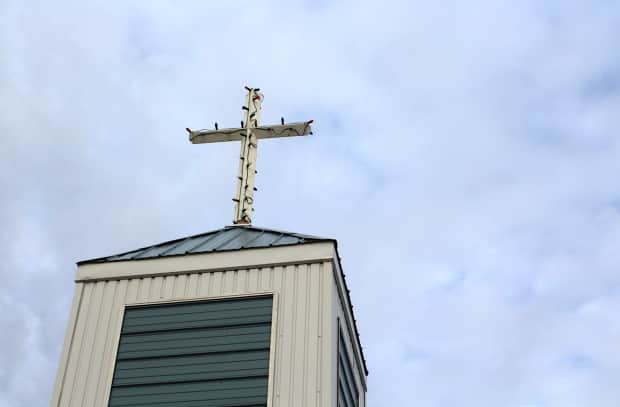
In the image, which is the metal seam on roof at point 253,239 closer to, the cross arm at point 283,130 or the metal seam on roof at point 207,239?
the metal seam on roof at point 207,239

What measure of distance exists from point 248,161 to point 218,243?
3310 mm

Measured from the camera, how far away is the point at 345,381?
62.3ft

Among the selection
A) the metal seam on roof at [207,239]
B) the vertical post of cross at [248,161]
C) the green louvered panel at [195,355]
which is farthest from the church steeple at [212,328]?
the vertical post of cross at [248,161]

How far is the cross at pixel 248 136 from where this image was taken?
71.8ft

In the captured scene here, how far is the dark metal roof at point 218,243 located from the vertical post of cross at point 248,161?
3.86ft

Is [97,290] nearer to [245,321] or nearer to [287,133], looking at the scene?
[245,321]

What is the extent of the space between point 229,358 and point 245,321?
72cm

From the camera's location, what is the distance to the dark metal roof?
19.0 metres

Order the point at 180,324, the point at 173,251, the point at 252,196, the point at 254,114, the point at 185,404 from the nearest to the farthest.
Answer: the point at 185,404, the point at 180,324, the point at 173,251, the point at 252,196, the point at 254,114

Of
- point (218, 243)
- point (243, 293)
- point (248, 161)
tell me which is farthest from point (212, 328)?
point (248, 161)

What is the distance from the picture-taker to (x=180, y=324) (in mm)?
18156

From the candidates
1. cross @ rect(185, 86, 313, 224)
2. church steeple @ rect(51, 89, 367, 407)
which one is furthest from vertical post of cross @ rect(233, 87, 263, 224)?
church steeple @ rect(51, 89, 367, 407)

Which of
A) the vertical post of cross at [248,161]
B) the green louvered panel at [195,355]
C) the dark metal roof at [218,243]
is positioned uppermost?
the vertical post of cross at [248,161]

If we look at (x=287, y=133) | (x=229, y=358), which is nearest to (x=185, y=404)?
(x=229, y=358)
